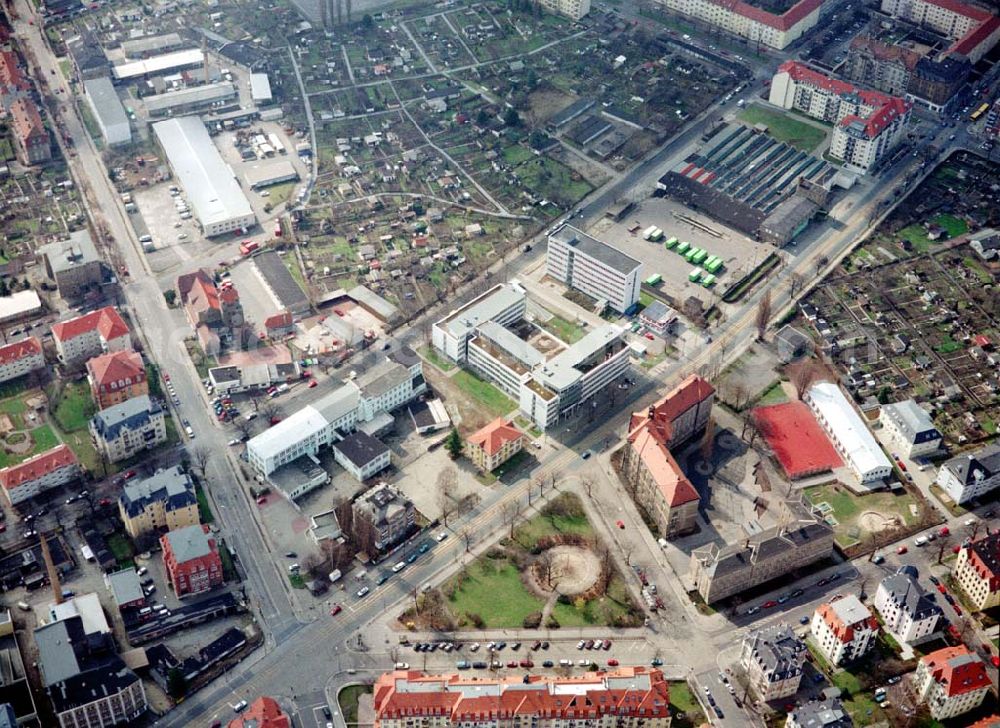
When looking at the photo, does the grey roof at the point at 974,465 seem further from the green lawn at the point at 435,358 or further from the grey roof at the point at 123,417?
the grey roof at the point at 123,417

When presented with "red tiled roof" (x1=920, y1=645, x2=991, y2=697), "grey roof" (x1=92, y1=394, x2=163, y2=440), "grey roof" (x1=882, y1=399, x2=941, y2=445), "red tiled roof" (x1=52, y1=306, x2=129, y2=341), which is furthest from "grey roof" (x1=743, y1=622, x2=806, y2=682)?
"red tiled roof" (x1=52, y1=306, x2=129, y2=341)

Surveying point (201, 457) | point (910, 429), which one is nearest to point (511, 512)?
point (201, 457)

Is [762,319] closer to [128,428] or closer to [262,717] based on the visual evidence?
[128,428]

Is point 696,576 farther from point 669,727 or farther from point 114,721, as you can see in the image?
point 114,721

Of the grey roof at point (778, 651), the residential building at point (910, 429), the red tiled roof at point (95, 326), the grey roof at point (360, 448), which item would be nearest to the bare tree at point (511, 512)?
the grey roof at point (360, 448)

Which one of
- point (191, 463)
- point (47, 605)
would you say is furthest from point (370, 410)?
point (47, 605)

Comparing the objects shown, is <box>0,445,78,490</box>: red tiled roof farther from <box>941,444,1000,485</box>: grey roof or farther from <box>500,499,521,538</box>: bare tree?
<box>941,444,1000,485</box>: grey roof

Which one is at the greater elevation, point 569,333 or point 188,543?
point 188,543
